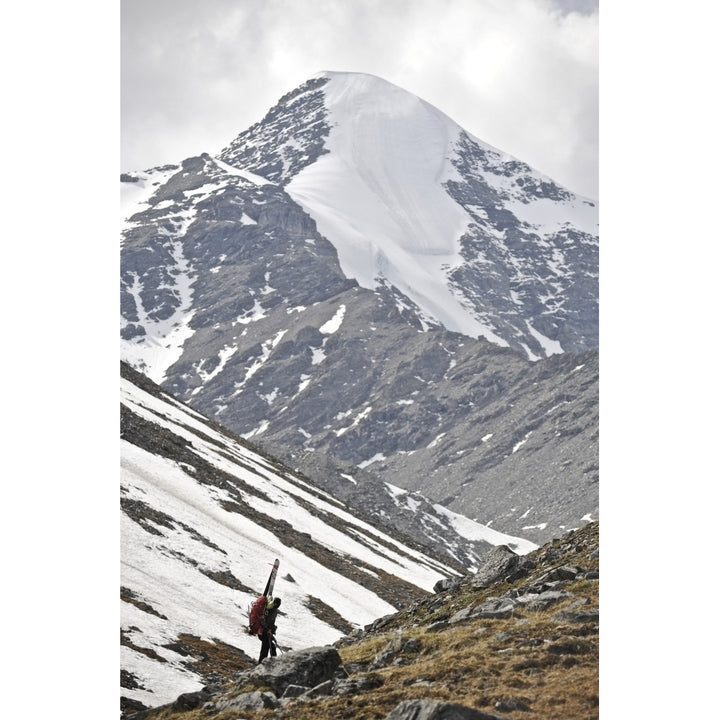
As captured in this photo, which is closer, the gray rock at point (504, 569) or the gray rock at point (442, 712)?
the gray rock at point (442, 712)

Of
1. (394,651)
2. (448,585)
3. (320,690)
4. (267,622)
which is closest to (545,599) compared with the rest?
(394,651)

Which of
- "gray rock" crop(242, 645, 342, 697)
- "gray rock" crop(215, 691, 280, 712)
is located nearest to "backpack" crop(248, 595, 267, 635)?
"gray rock" crop(242, 645, 342, 697)

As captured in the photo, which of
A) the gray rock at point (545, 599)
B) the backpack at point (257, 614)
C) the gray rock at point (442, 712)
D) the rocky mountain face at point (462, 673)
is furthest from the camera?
the backpack at point (257, 614)

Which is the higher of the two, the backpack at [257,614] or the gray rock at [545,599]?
the gray rock at [545,599]

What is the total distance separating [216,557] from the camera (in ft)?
144

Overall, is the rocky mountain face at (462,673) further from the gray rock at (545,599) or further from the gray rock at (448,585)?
the gray rock at (448,585)

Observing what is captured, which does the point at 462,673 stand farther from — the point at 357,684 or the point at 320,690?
the point at 320,690

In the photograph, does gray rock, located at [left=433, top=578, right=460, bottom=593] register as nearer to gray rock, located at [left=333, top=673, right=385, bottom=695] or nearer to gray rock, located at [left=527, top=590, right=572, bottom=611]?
gray rock, located at [left=527, top=590, right=572, bottom=611]

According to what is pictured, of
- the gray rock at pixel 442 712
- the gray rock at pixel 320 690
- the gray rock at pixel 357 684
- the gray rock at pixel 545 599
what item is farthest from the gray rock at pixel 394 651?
the gray rock at pixel 442 712

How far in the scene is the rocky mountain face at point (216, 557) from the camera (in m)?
30.3

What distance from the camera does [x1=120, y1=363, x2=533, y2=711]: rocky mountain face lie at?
Answer: 30328 millimetres
